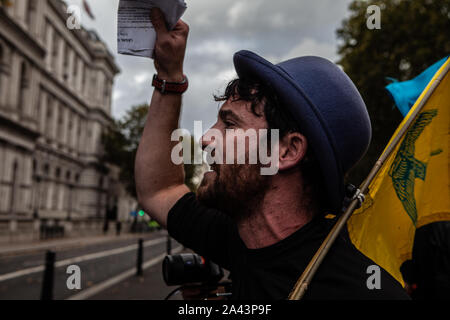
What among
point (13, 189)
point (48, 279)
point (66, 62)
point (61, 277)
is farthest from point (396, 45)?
point (66, 62)

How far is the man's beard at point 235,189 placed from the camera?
4.99ft

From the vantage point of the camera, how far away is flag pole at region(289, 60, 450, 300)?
49.8 inches

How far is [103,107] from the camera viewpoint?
5369 centimetres

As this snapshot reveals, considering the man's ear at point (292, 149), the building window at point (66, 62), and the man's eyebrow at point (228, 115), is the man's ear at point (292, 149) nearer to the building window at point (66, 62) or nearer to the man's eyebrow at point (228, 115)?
the man's eyebrow at point (228, 115)

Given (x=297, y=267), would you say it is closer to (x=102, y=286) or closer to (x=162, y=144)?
(x=162, y=144)

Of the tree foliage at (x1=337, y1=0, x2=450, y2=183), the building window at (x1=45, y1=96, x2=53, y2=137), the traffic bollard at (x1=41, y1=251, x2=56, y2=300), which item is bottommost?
the traffic bollard at (x1=41, y1=251, x2=56, y2=300)

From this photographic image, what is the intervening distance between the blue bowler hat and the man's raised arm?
349mm

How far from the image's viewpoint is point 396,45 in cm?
1702

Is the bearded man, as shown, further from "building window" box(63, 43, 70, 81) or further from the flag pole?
"building window" box(63, 43, 70, 81)

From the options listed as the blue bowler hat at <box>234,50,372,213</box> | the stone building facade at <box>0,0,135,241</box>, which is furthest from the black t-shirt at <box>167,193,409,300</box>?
the stone building facade at <box>0,0,135,241</box>

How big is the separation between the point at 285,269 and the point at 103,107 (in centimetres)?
5477

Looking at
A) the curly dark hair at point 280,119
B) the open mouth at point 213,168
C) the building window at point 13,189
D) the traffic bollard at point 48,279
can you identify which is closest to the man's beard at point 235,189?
the open mouth at point 213,168

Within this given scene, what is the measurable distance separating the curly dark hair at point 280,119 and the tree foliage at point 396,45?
14439 millimetres
